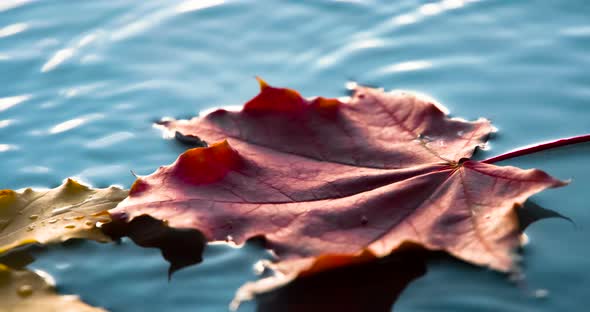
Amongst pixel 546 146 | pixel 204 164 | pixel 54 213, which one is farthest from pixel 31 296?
pixel 546 146

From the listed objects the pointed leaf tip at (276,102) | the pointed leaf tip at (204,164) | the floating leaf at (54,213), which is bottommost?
the floating leaf at (54,213)

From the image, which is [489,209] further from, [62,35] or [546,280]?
[62,35]

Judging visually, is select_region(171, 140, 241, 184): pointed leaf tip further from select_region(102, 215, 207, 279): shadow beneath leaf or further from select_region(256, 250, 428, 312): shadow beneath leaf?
select_region(256, 250, 428, 312): shadow beneath leaf

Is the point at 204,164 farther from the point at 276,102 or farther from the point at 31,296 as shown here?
the point at 31,296

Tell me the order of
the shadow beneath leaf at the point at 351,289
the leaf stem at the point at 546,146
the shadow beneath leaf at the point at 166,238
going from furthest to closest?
1. the leaf stem at the point at 546,146
2. the shadow beneath leaf at the point at 166,238
3. the shadow beneath leaf at the point at 351,289

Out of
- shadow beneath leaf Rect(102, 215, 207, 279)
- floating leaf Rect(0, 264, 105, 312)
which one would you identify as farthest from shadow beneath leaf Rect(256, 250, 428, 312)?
floating leaf Rect(0, 264, 105, 312)

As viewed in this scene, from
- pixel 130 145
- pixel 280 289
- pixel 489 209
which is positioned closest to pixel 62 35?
pixel 130 145

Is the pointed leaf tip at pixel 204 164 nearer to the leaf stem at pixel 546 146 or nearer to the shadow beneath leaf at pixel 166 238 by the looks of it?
the shadow beneath leaf at pixel 166 238

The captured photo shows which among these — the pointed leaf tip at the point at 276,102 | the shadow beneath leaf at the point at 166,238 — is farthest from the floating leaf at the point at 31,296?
the pointed leaf tip at the point at 276,102
